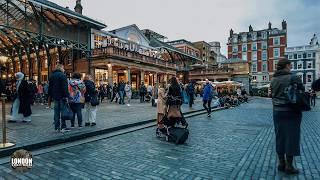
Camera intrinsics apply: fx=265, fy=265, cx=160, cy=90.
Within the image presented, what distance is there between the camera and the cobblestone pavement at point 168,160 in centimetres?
439

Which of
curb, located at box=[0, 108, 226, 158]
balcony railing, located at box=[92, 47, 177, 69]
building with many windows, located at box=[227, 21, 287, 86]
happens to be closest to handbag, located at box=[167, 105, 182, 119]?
curb, located at box=[0, 108, 226, 158]

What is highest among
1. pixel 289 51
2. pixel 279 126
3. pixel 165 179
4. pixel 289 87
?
pixel 289 51

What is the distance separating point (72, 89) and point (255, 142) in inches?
225

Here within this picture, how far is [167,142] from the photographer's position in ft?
23.3

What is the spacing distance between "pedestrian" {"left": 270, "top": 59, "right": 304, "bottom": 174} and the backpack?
0.16 ft

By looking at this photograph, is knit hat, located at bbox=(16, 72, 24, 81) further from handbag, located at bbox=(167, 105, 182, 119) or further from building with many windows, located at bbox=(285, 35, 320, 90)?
building with many windows, located at bbox=(285, 35, 320, 90)

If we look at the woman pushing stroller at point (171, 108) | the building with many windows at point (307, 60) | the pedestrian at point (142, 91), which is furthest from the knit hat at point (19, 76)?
the building with many windows at point (307, 60)

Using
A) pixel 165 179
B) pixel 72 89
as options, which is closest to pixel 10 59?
pixel 72 89

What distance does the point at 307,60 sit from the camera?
68062mm

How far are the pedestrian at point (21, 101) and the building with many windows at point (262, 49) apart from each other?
6652 cm

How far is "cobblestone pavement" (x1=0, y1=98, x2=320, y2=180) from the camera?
439cm

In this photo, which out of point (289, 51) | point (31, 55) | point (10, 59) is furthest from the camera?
point (289, 51)

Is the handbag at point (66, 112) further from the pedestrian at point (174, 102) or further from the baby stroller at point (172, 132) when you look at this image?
the pedestrian at point (174, 102)

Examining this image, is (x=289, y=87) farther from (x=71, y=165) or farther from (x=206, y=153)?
(x=71, y=165)
